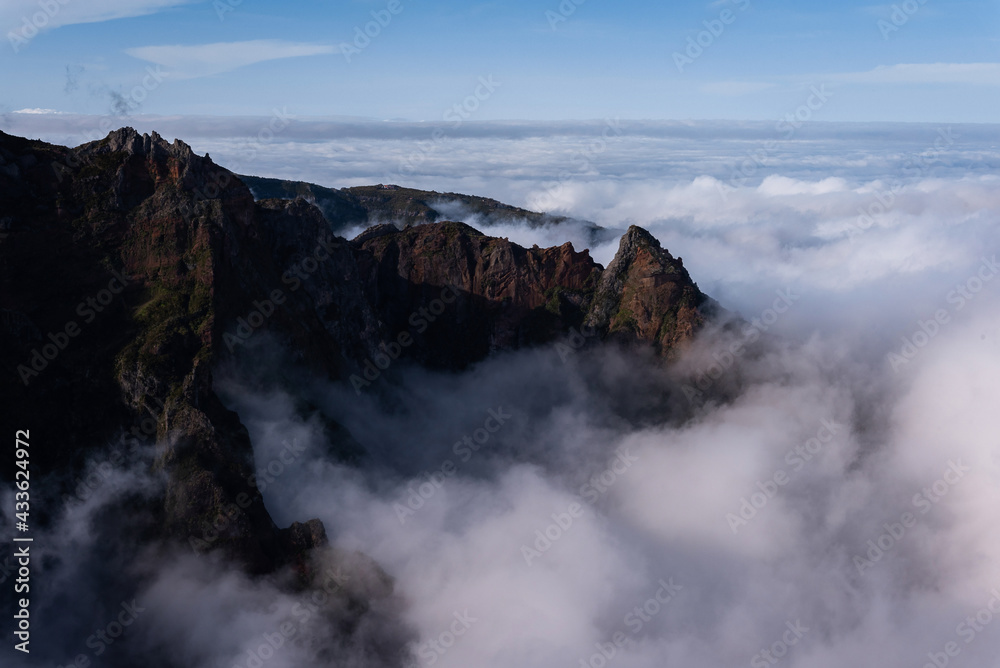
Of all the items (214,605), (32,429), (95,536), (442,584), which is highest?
(32,429)

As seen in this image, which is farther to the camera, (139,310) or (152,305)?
(152,305)

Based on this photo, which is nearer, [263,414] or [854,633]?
[263,414]

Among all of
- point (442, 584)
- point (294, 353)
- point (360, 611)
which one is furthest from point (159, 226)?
point (442, 584)

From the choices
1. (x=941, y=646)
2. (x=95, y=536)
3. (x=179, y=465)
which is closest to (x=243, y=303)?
(x=179, y=465)

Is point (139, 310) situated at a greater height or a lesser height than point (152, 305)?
lesser

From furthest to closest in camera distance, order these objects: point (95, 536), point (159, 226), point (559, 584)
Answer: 1. point (559, 584)
2. point (159, 226)
3. point (95, 536)

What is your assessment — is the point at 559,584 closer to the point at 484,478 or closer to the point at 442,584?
the point at 442,584

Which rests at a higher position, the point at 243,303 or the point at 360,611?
the point at 243,303

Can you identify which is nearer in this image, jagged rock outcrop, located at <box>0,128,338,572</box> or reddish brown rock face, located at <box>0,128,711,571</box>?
jagged rock outcrop, located at <box>0,128,338,572</box>

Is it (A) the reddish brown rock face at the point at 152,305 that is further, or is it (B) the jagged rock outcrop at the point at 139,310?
(A) the reddish brown rock face at the point at 152,305

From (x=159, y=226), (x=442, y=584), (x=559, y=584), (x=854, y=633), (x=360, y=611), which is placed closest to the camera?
(x=360, y=611)
